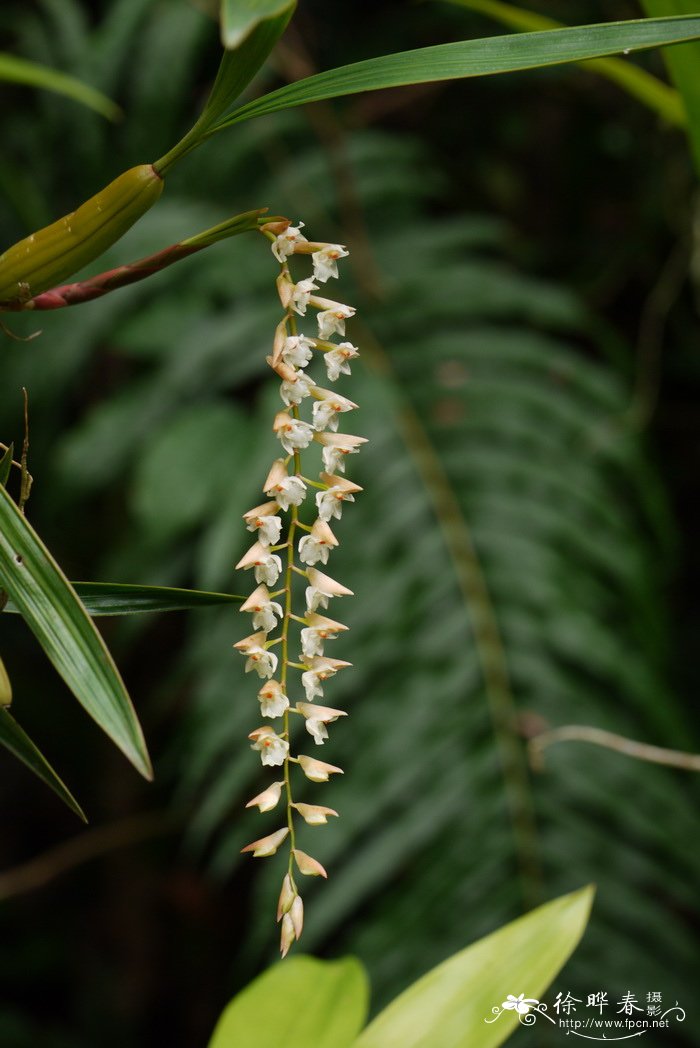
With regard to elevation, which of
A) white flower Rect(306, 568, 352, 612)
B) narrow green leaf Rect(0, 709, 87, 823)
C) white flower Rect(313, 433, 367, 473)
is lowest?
narrow green leaf Rect(0, 709, 87, 823)

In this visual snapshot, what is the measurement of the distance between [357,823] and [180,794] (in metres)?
0.33

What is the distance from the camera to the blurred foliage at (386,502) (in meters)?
0.73

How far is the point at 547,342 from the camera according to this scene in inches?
40.0

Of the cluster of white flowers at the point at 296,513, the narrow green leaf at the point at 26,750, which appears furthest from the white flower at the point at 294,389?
the narrow green leaf at the point at 26,750

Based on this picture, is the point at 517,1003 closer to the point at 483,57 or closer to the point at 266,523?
the point at 266,523

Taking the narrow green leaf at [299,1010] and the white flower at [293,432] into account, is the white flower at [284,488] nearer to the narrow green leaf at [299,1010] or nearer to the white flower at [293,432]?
the white flower at [293,432]

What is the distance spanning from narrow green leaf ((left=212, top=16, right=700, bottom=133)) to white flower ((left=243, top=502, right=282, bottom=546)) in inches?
3.9

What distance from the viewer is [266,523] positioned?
0.25m

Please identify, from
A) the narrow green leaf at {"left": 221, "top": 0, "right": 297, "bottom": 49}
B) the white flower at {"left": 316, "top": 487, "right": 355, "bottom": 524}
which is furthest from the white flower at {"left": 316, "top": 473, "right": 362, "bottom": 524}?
the narrow green leaf at {"left": 221, "top": 0, "right": 297, "bottom": 49}

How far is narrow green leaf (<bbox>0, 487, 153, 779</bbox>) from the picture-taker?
220 millimetres

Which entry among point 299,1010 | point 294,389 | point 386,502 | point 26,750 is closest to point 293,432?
point 294,389

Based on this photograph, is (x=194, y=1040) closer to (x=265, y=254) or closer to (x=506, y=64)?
(x=265, y=254)

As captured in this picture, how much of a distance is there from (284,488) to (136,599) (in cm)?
6

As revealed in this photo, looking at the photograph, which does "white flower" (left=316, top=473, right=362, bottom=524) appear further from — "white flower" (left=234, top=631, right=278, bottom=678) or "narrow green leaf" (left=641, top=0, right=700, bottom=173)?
"narrow green leaf" (left=641, top=0, right=700, bottom=173)
